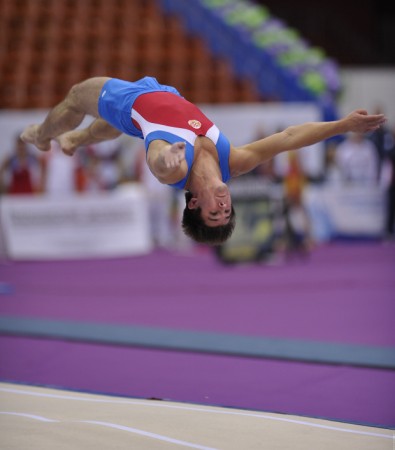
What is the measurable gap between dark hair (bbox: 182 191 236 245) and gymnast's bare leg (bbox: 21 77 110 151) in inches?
36.3

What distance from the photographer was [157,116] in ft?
13.5

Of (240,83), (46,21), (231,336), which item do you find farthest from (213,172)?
(46,21)

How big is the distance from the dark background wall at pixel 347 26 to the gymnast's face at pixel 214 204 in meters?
16.7

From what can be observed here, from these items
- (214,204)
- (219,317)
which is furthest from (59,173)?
(214,204)

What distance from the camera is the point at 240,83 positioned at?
1527cm

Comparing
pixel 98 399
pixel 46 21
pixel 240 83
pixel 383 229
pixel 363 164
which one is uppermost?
pixel 46 21

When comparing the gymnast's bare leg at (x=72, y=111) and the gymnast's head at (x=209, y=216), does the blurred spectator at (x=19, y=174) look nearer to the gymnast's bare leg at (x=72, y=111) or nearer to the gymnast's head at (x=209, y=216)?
the gymnast's bare leg at (x=72, y=111)

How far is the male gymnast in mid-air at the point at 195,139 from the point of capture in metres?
3.88

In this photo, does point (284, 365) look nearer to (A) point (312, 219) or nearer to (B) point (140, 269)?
(B) point (140, 269)

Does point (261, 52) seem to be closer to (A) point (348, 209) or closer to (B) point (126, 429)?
(A) point (348, 209)

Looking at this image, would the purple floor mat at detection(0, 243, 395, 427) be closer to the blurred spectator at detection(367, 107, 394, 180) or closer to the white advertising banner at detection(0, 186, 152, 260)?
the white advertising banner at detection(0, 186, 152, 260)

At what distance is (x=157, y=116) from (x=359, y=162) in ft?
29.1

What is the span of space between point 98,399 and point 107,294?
407 centimetres

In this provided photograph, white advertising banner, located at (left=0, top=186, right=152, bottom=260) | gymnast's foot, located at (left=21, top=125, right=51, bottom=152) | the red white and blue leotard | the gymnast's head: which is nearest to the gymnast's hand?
the red white and blue leotard
